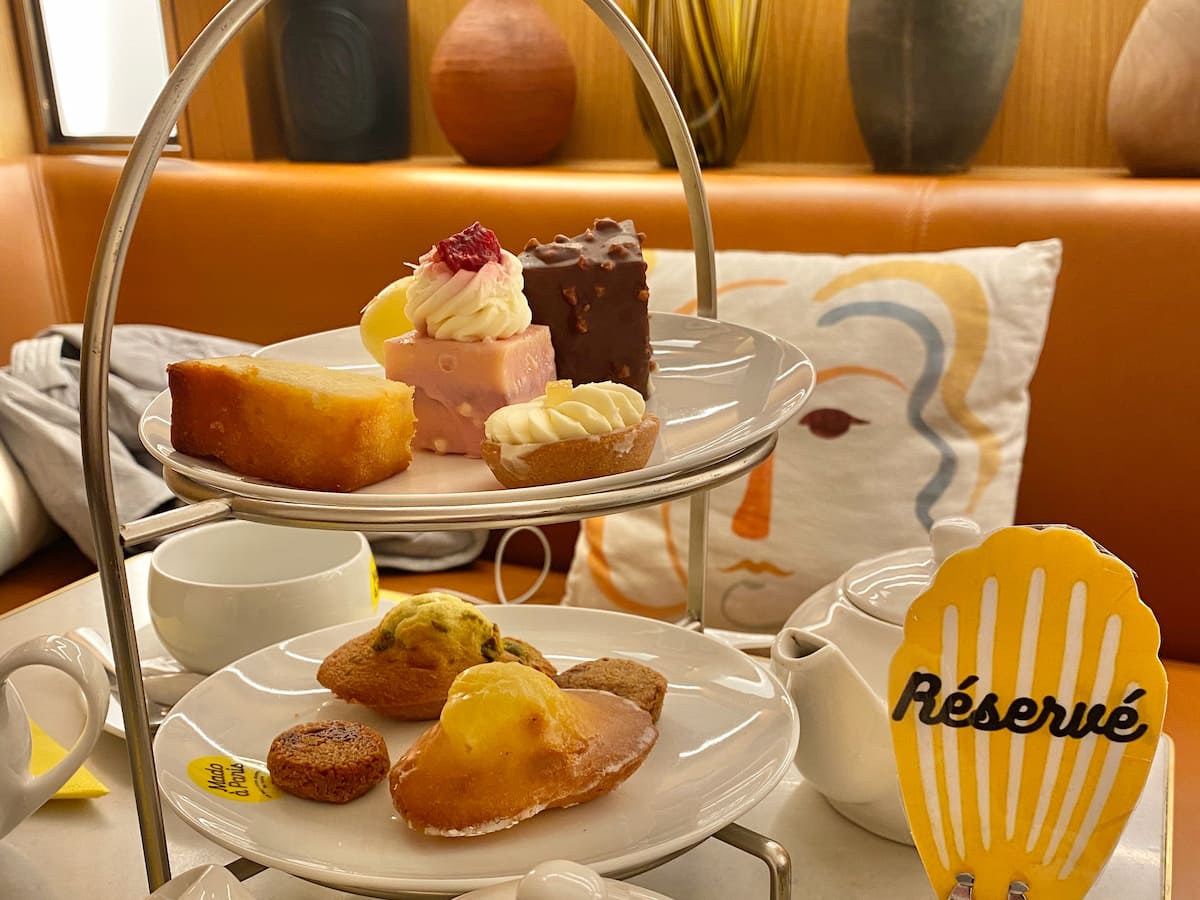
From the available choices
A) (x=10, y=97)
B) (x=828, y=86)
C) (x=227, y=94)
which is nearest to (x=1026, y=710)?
(x=828, y=86)

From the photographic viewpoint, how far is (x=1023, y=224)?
4.26 ft

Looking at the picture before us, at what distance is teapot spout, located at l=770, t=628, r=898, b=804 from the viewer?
0.60 metres

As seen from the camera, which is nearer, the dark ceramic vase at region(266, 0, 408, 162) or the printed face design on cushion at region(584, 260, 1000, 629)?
the printed face design on cushion at region(584, 260, 1000, 629)

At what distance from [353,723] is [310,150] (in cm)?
158

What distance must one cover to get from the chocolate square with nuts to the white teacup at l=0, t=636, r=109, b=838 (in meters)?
0.30

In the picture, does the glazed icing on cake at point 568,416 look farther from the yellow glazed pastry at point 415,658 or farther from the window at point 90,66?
the window at point 90,66

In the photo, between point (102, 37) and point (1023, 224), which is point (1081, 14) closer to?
point (1023, 224)

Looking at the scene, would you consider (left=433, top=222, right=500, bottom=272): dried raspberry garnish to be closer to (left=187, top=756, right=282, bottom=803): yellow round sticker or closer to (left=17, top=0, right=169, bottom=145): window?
(left=187, top=756, right=282, bottom=803): yellow round sticker

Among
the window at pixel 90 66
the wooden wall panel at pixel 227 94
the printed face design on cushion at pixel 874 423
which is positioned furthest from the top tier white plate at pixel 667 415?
the window at pixel 90 66

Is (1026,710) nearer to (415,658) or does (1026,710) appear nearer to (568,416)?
(568,416)

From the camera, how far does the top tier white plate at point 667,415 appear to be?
457 millimetres

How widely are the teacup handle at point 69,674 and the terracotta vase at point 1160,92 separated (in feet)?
4.30

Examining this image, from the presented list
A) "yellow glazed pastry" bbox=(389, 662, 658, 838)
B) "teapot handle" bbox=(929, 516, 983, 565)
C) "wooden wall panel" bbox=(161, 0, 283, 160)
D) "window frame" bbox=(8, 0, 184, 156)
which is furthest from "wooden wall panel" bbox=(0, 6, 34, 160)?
"teapot handle" bbox=(929, 516, 983, 565)

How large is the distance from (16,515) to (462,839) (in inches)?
47.2
